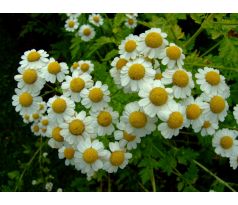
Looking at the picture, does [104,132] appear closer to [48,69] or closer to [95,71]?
[48,69]

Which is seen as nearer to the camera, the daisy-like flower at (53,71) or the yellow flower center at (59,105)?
the yellow flower center at (59,105)

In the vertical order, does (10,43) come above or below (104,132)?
above

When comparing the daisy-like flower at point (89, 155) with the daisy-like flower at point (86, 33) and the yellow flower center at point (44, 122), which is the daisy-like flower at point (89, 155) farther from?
the daisy-like flower at point (86, 33)

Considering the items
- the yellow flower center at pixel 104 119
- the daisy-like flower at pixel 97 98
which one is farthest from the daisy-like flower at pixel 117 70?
the yellow flower center at pixel 104 119

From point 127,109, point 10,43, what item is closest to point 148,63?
point 127,109

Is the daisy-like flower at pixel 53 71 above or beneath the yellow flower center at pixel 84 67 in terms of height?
beneath

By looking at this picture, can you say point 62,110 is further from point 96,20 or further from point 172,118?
point 96,20
